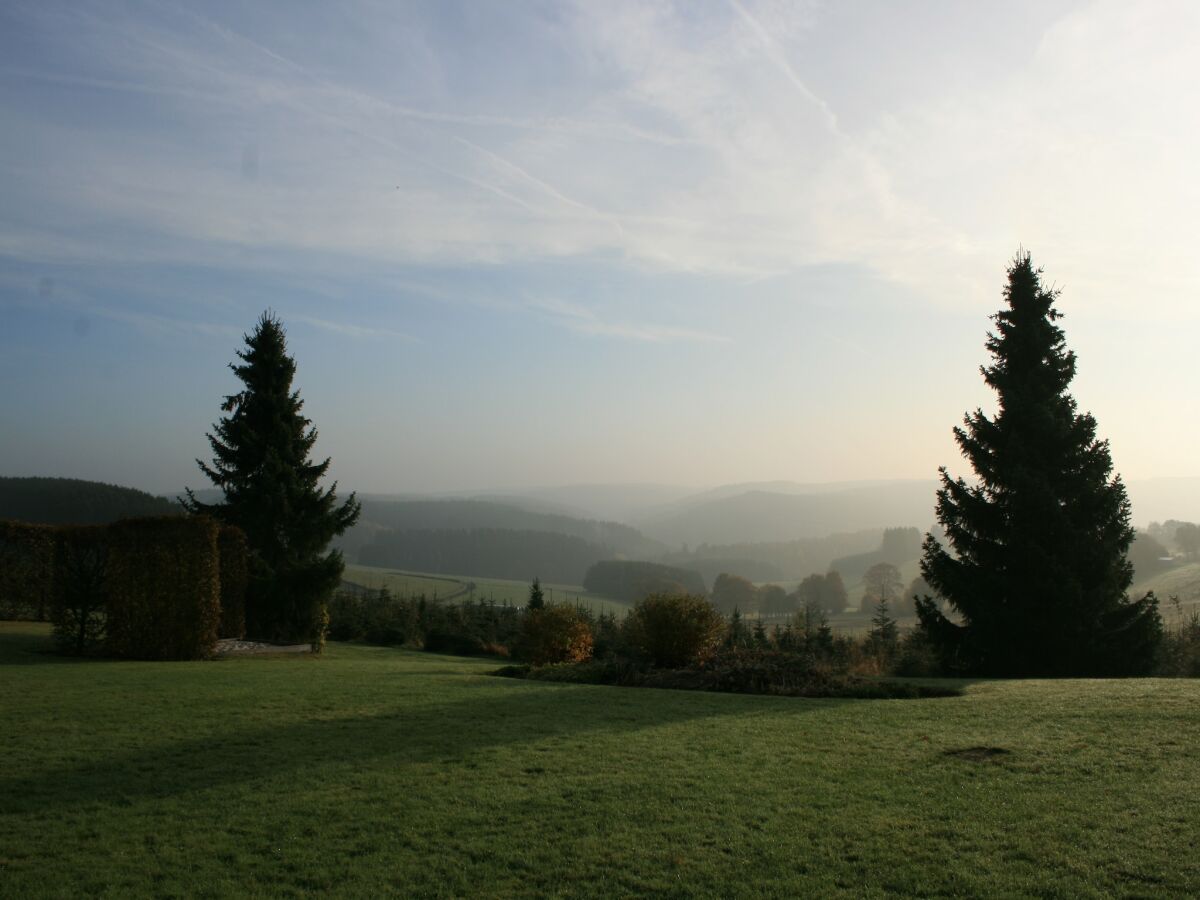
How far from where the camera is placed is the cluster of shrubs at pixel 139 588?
1709 cm

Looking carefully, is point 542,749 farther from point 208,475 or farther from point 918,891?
point 208,475

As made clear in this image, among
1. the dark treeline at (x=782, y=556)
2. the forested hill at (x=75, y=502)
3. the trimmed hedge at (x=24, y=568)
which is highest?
the forested hill at (x=75, y=502)

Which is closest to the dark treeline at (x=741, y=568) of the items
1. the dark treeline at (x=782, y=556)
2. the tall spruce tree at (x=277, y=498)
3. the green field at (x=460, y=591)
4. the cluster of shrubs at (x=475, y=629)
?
the dark treeline at (x=782, y=556)

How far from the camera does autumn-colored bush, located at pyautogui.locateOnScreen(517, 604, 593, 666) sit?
64.8ft

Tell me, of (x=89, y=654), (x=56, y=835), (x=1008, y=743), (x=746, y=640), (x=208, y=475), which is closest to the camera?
(x=56, y=835)

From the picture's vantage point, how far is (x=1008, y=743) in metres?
7.87

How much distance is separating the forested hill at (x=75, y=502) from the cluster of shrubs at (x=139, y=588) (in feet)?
92.7

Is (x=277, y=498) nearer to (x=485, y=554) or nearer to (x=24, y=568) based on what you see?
(x=24, y=568)

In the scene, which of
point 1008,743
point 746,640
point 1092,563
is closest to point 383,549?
point 746,640

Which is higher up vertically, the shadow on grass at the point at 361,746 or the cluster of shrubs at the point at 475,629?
the shadow on grass at the point at 361,746

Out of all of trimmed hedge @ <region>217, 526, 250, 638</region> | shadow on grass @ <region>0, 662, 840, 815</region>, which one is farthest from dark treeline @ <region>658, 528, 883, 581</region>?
shadow on grass @ <region>0, 662, 840, 815</region>

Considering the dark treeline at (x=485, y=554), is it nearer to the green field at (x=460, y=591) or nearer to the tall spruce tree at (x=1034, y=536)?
the green field at (x=460, y=591)

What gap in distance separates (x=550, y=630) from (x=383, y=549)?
129202 mm

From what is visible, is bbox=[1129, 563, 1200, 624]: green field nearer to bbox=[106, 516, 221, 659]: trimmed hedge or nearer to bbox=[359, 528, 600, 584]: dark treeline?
bbox=[106, 516, 221, 659]: trimmed hedge
